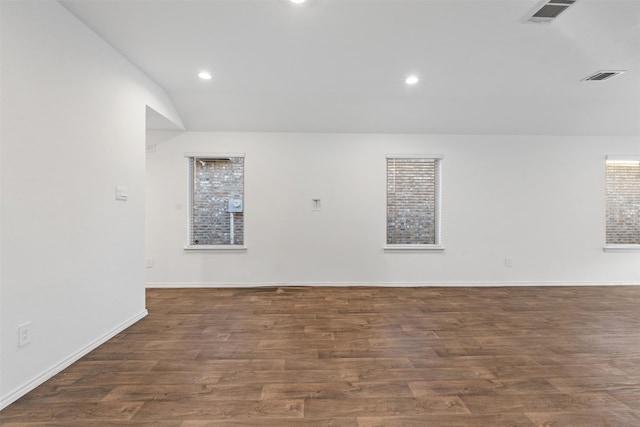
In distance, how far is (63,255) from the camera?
196 cm

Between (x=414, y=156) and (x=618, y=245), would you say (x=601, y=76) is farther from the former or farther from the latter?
(x=618, y=245)

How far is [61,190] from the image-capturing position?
1949mm

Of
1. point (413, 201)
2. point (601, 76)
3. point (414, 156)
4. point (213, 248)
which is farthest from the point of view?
point (413, 201)

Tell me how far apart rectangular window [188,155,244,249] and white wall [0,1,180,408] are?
147 cm

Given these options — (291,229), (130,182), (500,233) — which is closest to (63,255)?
(130,182)

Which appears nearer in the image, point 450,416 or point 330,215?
point 450,416

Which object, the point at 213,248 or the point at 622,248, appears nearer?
the point at 213,248

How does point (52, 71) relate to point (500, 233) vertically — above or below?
above

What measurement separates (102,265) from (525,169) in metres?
5.69

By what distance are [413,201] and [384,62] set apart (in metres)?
2.33

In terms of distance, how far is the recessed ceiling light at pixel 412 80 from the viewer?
9.82 ft

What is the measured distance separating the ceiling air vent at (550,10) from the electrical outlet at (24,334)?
407 cm

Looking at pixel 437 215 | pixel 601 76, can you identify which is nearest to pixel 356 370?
pixel 437 215

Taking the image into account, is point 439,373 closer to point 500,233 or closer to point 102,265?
point 102,265
